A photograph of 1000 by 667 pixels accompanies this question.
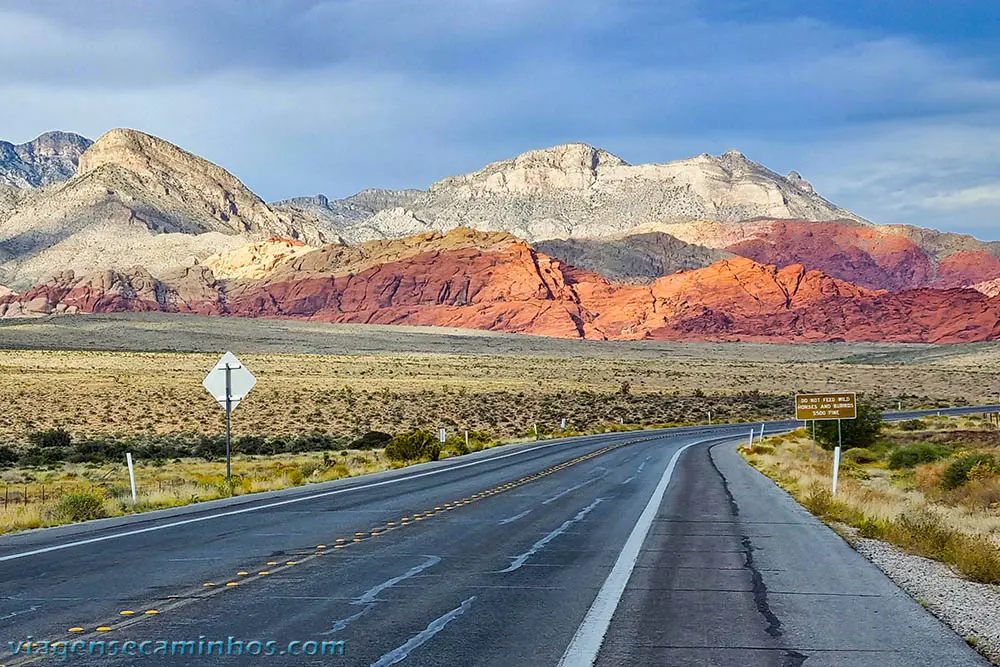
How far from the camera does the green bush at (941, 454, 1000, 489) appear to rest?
26562mm

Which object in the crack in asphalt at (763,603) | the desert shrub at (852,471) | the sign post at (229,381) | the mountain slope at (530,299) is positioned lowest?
the desert shrub at (852,471)

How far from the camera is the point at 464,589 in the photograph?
9961mm

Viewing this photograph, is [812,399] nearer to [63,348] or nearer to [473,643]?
[473,643]

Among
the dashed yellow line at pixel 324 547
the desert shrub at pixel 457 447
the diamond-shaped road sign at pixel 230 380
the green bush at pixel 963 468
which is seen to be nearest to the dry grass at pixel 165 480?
the diamond-shaped road sign at pixel 230 380

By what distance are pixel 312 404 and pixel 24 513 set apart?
4649cm

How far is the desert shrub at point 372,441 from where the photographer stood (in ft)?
141

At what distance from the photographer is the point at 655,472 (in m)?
28.3

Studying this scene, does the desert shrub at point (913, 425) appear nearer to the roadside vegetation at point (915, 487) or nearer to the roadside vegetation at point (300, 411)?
the roadside vegetation at point (915, 487)

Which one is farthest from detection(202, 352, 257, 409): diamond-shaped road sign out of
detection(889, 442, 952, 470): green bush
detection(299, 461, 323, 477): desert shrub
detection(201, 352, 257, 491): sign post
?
detection(889, 442, 952, 470): green bush

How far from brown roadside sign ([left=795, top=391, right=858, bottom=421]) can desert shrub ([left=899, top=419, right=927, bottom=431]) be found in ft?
81.4

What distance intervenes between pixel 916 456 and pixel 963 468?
917 centimetres

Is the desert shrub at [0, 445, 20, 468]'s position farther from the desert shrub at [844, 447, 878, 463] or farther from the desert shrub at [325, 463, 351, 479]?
the desert shrub at [844, 447, 878, 463]

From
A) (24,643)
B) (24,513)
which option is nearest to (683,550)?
Result: (24,643)

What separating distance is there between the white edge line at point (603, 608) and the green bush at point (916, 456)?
75.0 feet
